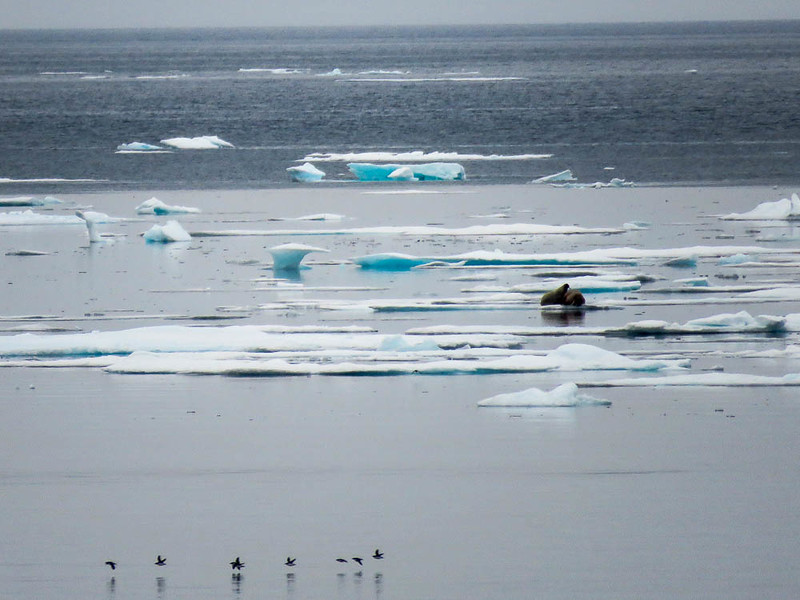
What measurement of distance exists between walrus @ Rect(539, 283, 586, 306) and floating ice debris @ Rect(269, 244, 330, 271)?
11.5 feet

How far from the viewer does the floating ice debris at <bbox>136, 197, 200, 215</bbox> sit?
23.1 meters

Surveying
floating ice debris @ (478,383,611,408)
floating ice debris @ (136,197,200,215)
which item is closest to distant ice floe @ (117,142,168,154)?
floating ice debris @ (136,197,200,215)

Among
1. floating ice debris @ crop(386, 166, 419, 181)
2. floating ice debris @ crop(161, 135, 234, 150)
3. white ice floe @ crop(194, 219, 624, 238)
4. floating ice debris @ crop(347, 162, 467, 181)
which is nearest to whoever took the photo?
white ice floe @ crop(194, 219, 624, 238)

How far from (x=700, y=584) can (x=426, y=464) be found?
2.19 meters

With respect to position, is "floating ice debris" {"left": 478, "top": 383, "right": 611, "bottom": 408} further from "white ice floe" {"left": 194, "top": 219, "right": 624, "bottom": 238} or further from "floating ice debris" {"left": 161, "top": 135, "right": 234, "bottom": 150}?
"floating ice debris" {"left": 161, "top": 135, "right": 234, "bottom": 150}

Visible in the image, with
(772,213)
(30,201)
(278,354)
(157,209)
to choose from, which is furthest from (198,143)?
(278,354)

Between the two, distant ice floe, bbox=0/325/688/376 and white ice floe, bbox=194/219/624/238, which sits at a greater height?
white ice floe, bbox=194/219/624/238

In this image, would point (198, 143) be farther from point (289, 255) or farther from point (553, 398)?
point (553, 398)

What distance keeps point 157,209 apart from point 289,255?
763 centimetres

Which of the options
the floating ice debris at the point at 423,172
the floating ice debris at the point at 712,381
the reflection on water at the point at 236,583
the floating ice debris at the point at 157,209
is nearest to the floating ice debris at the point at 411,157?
the floating ice debris at the point at 423,172

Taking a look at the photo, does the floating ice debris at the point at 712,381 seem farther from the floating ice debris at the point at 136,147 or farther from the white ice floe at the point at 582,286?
the floating ice debris at the point at 136,147

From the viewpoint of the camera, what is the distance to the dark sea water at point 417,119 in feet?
110

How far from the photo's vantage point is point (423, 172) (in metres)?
29.8

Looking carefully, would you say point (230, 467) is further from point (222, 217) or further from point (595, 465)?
point (222, 217)
